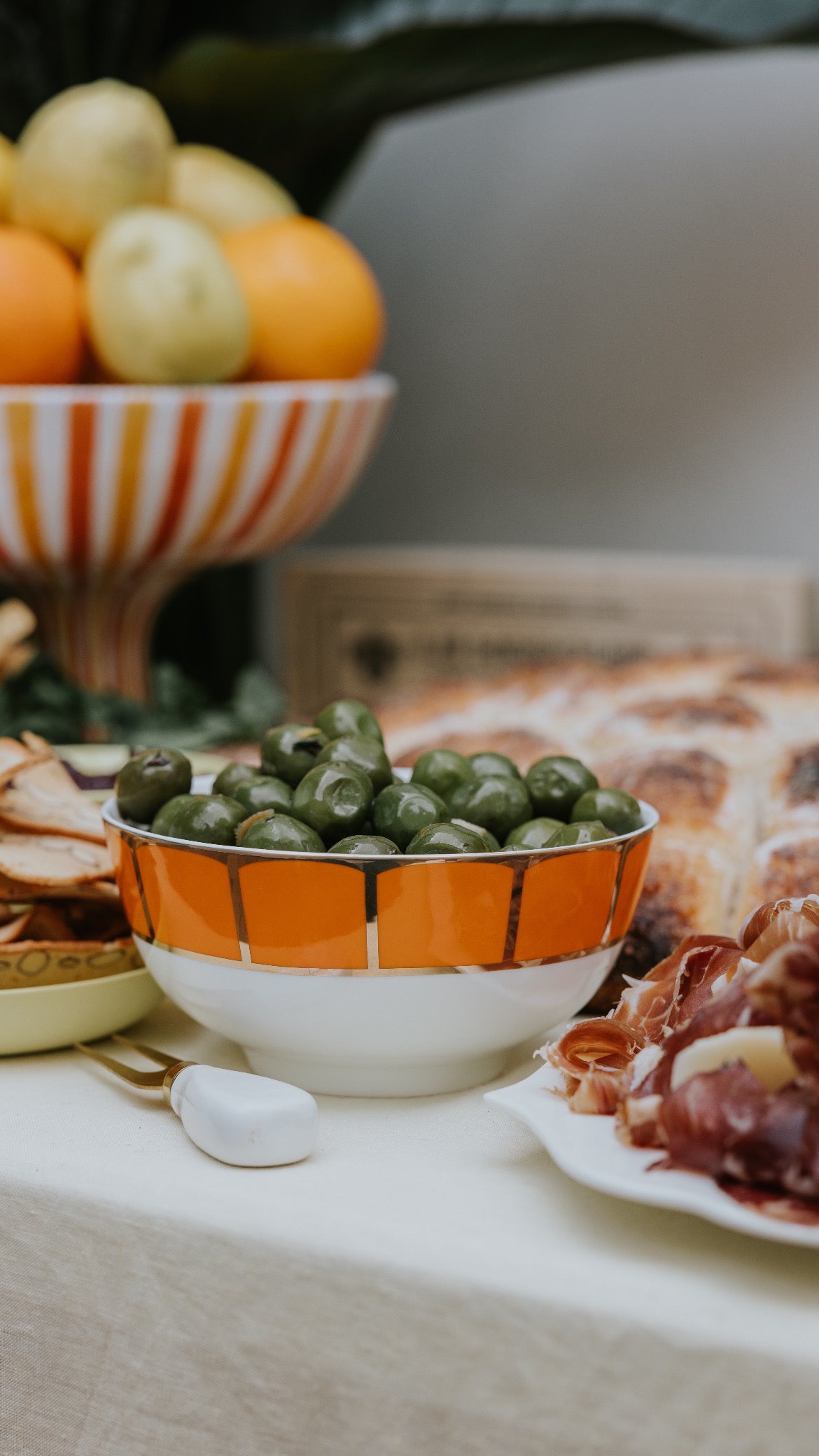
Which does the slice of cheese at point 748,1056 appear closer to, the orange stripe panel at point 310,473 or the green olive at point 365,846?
the green olive at point 365,846

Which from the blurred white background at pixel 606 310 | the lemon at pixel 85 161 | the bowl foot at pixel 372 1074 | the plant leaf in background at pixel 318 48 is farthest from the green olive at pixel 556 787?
the blurred white background at pixel 606 310

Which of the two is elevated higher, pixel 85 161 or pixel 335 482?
pixel 85 161

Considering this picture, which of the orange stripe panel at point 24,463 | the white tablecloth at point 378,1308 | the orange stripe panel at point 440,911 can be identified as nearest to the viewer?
the white tablecloth at point 378,1308

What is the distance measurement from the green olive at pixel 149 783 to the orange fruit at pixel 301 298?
19.1 inches

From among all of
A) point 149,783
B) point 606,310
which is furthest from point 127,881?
point 606,310

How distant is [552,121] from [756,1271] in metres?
1.40

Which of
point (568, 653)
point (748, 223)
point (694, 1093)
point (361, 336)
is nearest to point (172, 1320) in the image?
point (694, 1093)

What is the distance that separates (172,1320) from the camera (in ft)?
1.52

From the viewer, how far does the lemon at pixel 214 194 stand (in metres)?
1.05

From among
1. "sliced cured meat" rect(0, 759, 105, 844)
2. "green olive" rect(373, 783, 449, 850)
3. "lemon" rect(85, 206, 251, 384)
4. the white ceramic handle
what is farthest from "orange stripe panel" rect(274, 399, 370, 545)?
the white ceramic handle

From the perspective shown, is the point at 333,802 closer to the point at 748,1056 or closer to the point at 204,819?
the point at 204,819

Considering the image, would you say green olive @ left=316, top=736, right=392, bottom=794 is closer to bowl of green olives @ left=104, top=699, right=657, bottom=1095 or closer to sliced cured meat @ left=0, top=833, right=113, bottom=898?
bowl of green olives @ left=104, top=699, right=657, bottom=1095

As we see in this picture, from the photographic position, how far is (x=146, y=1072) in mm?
583

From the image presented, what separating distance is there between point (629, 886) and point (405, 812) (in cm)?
10
